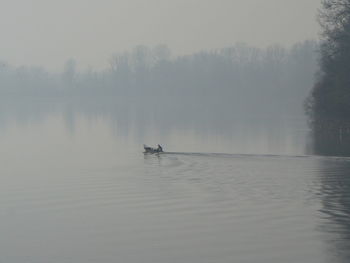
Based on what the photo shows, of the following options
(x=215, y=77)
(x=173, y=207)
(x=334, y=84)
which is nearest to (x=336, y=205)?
(x=173, y=207)

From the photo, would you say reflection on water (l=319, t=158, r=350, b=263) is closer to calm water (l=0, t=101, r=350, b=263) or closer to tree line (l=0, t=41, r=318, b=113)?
calm water (l=0, t=101, r=350, b=263)

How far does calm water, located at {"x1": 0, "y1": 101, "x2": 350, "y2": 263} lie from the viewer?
589 inches

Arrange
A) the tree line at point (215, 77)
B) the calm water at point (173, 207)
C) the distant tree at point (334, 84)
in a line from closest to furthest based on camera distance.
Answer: the calm water at point (173, 207), the distant tree at point (334, 84), the tree line at point (215, 77)

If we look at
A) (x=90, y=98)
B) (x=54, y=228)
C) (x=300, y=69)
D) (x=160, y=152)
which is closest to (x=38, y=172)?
(x=160, y=152)

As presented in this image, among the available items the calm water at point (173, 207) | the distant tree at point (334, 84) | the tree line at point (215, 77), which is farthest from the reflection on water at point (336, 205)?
the tree line at point (215, 77)

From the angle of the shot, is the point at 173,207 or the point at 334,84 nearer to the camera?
the point at 173,207

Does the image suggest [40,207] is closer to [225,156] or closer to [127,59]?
[225,156]

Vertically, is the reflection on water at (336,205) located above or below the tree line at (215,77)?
below

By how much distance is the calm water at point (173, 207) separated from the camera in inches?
589

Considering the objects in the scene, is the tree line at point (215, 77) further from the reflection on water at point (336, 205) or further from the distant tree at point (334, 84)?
the reflection on water at point (336, 205)

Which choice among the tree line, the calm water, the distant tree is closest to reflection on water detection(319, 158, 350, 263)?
the calm water

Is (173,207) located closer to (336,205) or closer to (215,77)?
(336,205)

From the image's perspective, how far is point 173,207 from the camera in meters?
19.8

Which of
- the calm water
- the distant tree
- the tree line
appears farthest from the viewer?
the tree line
